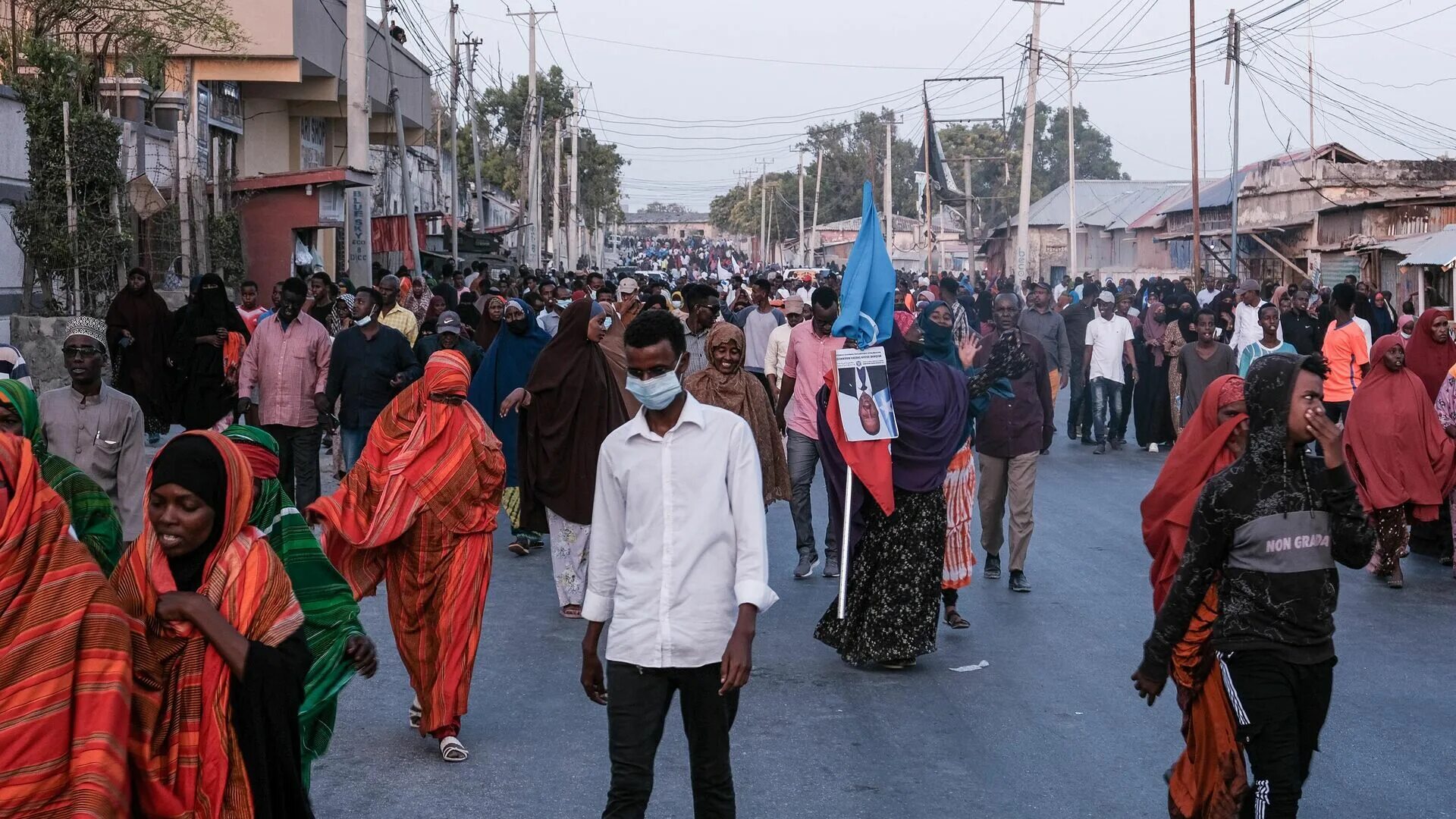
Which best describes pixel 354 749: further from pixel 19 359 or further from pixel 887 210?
pixel 887 210

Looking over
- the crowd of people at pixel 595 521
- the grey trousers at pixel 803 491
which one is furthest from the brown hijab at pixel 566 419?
the grey trousers at pixel 803 491

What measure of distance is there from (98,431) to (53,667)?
3.69 m

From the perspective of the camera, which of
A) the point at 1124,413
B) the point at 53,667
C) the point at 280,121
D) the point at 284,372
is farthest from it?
the point at 280,121

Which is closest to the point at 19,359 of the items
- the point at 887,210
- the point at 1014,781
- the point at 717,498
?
the point at 717,498

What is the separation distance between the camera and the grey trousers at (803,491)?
10133 millimetres

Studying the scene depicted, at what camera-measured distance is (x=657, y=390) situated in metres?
4.25

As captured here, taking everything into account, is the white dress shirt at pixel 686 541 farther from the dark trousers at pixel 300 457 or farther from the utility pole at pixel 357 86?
the utility pole at pixel 357 86

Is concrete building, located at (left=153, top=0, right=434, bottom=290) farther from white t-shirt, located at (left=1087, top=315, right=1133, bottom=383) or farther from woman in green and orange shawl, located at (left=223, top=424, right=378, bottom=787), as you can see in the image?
woman in green and orange shawl, located at (left=223, top=424, right=378, bottom=787)

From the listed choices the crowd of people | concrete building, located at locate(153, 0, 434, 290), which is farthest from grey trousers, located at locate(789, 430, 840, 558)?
concrete building, located at locate(153, 0, 434, 290)

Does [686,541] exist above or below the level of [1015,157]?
→ below

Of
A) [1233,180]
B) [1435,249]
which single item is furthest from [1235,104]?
[1435,249]

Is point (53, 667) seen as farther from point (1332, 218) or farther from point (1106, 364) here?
point (1332, 218)

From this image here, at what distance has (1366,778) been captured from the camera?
5824mm

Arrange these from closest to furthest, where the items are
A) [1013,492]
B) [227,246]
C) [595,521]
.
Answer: [595,521], [1013,492], [227,246]
